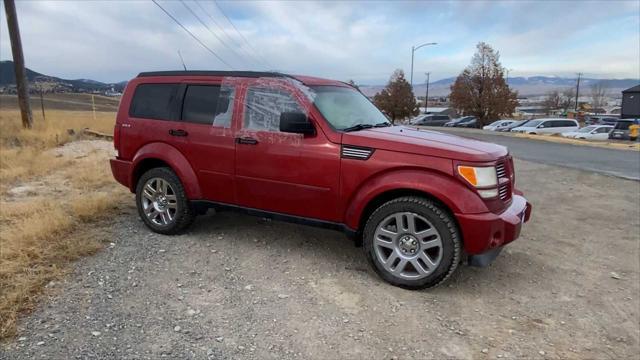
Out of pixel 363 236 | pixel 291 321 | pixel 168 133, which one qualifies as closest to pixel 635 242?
pixel 363 236

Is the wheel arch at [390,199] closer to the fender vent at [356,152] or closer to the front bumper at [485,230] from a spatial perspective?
the front bumper at [485,230]

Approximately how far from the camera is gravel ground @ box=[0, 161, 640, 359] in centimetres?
315

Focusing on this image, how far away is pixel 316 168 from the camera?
4238 mm

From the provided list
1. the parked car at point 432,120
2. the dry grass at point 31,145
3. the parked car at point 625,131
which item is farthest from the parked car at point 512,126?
the dry grass at point 31,145

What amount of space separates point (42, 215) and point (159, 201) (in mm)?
1406

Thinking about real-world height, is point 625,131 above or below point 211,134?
below

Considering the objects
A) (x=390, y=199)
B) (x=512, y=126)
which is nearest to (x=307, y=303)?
(x=390, y=199)

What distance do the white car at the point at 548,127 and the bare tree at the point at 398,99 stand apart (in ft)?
52.8

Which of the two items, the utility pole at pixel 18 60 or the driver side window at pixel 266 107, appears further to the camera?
the utility pole at pixel 18 60

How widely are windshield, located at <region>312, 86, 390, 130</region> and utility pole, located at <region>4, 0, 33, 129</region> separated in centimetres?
1404

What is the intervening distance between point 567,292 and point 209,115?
A: 148 inches

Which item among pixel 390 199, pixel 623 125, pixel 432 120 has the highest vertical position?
pixel 390 199

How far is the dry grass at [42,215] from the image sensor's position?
3732 mm

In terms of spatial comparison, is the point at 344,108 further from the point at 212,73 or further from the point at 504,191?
the point at 504,191
